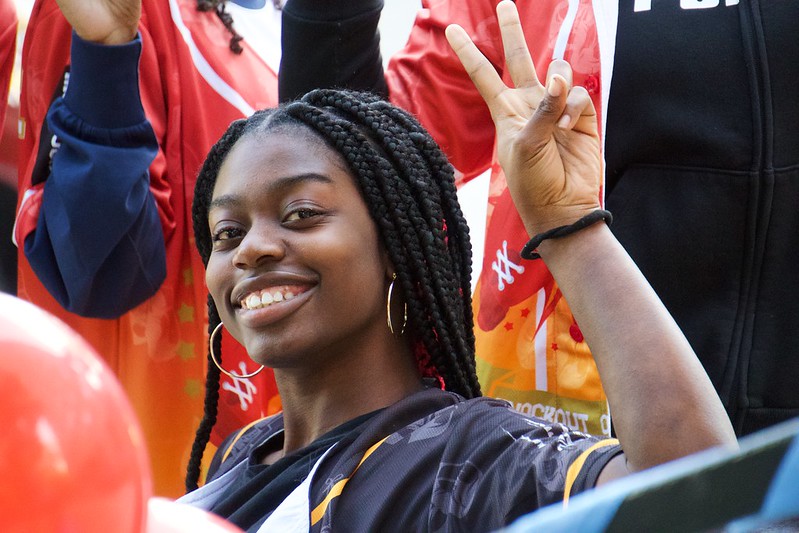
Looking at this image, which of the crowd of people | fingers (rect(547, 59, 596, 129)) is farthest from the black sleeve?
fingers (rect(547, 59, 596, 129))

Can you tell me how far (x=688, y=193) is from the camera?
1.91 m

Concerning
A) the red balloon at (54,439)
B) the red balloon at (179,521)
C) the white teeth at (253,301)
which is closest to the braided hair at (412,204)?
the white teeth at (253,301)

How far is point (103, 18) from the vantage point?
2.22 metres

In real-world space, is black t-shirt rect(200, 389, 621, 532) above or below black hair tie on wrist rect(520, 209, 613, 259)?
below

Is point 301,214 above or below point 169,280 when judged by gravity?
above

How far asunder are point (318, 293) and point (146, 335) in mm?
810

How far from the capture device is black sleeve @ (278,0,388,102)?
2216 millimetres

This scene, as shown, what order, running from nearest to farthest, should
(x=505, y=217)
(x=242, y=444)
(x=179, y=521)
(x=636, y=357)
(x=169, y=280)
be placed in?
(x=179, y=521), (x=636, y=357), (x=242, y=444), (x=505, y=217), (x=169, y=280)

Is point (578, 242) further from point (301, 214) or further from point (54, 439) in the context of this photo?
point (54, 439)

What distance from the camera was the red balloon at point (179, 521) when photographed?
956mm

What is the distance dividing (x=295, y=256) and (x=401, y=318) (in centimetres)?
23

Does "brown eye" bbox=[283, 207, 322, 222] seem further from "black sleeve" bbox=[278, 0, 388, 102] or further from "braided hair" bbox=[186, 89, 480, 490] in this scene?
"black sleeve" bbox=[278, 0, 388, 102]

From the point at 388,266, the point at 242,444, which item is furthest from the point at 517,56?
the point at 242,444

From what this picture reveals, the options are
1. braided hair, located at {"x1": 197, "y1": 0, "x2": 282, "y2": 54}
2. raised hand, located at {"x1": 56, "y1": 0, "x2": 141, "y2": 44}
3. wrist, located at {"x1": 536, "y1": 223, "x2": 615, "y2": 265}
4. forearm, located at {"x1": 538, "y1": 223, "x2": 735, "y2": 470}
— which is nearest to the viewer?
forearm, located at {"x1": 538, "y1": 223, "x2": 735, "y2": 470}
